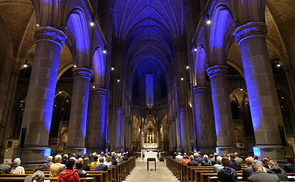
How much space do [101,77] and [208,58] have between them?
859 cm

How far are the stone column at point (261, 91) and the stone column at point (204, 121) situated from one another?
708 centimetres

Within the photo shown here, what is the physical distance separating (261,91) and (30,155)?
8.21 meters

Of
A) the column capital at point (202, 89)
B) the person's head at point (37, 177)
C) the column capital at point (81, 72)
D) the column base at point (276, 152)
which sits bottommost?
the person's head at point (37, 177)

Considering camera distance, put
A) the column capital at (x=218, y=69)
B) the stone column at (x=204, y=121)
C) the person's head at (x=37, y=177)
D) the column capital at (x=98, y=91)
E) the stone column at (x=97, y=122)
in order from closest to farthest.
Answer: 1. the person's head at (x=37, y=177)
2. the column capital at (x=218, y=69)
3. the stone column at (x=204, y=121)
4. the stone column at (x=97, y=122)
5. the column capital at (x=98, y=91)

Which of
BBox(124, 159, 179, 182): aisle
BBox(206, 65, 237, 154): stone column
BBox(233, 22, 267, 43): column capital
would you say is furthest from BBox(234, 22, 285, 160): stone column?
BBox(124, 159, 179, 182): aisle

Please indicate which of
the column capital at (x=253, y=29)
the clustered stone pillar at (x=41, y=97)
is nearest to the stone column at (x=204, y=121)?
the column capital at (x=253, y=29)

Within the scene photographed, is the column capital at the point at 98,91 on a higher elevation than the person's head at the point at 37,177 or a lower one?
higher

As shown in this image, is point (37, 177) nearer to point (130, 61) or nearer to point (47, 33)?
point (47, 33)

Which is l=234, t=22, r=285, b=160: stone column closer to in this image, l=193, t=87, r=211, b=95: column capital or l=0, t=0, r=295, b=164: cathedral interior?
l=0, t=0, r=295, b=164: cathedral interior

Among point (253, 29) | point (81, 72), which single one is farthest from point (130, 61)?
point (253, 29)

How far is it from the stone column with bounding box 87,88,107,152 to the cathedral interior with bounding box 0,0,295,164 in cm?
8

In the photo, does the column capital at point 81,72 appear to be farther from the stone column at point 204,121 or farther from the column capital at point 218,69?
the stone column at point 204,121

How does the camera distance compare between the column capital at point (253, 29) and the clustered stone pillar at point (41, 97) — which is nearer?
the clustered stone pillar at point (41, 97)

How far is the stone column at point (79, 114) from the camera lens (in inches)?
432
